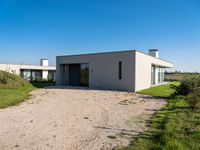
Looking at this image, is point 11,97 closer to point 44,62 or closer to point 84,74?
point 84,74

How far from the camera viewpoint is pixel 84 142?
172 inches

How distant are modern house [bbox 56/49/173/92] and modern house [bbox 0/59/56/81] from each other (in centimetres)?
960

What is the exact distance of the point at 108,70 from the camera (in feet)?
59.7

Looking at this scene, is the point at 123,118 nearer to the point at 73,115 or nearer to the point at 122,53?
the point at 73,115

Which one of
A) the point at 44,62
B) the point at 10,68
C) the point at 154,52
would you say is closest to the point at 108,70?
the point at 154,52

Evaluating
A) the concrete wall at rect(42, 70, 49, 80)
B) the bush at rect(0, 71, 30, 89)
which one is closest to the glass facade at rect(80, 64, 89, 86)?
the bush at rect(0, 71, 30, 89)

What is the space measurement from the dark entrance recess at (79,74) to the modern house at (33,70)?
30.7 feet

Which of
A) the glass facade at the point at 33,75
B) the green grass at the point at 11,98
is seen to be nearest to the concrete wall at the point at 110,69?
the green grass at the point at 11,98

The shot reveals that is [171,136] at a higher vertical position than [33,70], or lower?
lower

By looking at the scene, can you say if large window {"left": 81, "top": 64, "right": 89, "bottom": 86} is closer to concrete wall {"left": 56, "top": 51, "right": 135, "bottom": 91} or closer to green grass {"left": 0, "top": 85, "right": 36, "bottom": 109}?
concrete wall {"left": 56, "top": 51, "right": 135, "bottom": 91}

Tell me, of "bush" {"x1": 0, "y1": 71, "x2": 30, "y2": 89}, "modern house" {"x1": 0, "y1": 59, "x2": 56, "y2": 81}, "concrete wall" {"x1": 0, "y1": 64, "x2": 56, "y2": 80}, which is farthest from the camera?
"modern house" {"x1": 0, "y1": 59, "x2": 56, "y2": 81}

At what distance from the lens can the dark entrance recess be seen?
21031 mm

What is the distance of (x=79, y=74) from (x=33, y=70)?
47.0 ft

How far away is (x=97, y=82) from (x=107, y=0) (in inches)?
356
